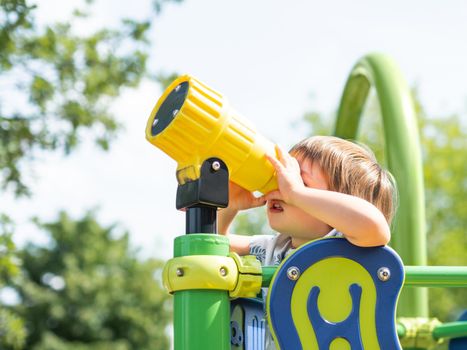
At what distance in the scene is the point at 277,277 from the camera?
1769 mm

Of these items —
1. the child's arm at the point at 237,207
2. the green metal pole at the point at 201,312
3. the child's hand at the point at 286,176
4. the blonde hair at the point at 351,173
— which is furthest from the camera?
the child's arm at the point at 237,207

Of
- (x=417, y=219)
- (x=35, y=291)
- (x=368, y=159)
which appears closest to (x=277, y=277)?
(x=368, y=159)

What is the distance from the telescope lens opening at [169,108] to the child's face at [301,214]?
397mm

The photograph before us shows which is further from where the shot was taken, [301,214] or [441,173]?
[441,173]

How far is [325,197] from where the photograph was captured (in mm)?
1836

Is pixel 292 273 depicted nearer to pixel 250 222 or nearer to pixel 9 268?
pixel 9 268

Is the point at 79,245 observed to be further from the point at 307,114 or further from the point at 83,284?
the point at 307,114

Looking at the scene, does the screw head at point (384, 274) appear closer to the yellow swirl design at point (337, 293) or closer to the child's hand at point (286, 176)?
the yellow swirl design at point (337, 293)

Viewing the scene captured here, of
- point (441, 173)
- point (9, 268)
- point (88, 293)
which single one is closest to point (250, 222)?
point (441, 173)

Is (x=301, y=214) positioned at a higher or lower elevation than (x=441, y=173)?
lower

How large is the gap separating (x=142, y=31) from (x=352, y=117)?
6.73 ft

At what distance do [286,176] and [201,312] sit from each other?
0.41 m

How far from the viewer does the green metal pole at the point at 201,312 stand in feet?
5.51

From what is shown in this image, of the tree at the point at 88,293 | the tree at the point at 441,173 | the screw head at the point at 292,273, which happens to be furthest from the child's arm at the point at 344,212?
the tree at the point at 88,293
